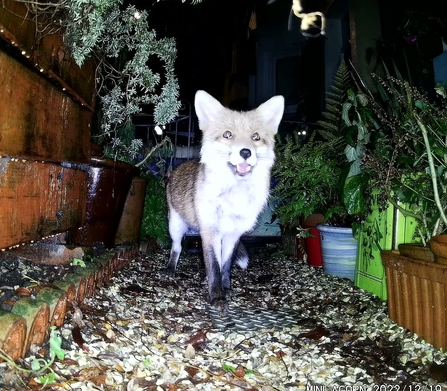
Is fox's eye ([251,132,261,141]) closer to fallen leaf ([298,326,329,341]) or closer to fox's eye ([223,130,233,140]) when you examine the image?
fox's eye ([223,130,233,140])

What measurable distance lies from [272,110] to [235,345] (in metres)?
2.07

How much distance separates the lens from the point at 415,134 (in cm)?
248

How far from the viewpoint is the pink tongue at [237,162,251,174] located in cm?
296

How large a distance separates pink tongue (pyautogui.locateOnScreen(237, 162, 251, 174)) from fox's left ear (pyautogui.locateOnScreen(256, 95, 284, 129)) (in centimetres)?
64

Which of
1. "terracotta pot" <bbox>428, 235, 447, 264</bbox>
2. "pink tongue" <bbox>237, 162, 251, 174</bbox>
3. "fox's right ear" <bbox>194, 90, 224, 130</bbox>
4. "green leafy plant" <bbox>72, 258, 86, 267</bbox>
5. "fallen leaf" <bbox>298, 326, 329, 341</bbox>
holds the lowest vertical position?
"fallen leaf" <bbox>298, 326, 329, 341</bbox>

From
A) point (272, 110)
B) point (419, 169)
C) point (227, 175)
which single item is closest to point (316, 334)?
point (419, 169)

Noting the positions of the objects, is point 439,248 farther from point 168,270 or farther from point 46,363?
point 168,270

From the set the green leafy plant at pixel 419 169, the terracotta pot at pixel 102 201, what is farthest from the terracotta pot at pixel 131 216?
the green leafy plant at pixel 419 169

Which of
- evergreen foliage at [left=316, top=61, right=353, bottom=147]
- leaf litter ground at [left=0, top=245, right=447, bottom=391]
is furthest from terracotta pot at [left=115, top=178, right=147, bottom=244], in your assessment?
evergreen foliage at [left=316, top=61, right=353, bottom=147]

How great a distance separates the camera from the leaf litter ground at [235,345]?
1630 millimetres

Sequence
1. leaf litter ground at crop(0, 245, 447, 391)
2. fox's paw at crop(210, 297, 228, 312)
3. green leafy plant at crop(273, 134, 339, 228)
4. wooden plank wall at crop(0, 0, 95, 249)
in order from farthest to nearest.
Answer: green leafy plant at crop(273, 134, 339, 228) → fox's paw at crop(210, 297, 228, 312) → wooden plank wall at crop(0, 0, 95, 249) → leaf litter ground at crop(0, 245, 447, 391)

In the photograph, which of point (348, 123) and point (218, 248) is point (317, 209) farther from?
point (218, 248)

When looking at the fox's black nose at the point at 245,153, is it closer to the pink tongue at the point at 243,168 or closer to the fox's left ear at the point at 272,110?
the pink tongue at the point at 243,168

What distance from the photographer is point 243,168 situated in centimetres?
298
